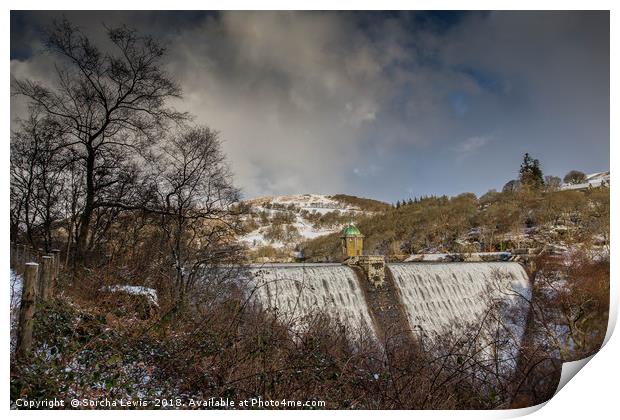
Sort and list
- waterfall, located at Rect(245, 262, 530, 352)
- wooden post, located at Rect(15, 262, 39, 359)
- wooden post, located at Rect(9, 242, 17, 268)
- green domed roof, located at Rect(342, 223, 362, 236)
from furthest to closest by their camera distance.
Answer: green domed roof, located at Rect(342, 223, 362, 236) → waterfall, located at Rect(245, 262, 530, 352) → wooden post, located at Rect(9, 242, 17, 268) → wooden post, located at Rect(15, 262, 39, 359)

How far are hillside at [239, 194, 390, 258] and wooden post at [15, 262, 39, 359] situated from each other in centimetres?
278

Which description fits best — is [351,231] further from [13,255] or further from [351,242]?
[13,255]

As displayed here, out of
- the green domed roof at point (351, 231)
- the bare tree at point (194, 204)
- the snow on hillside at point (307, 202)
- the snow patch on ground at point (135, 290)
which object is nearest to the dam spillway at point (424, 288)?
the green domed roof at point (351, 231)

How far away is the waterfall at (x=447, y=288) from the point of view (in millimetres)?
9836

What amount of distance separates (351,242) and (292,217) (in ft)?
10.9

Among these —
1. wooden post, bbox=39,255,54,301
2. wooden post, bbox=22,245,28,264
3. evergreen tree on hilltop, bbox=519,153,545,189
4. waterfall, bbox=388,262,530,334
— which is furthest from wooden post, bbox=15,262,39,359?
waterfall, bbox=388,262,530,334

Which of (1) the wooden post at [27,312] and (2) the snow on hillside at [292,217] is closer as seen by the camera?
(1) the wooden post at [27,312]

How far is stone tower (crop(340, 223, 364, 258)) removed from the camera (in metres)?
10.1

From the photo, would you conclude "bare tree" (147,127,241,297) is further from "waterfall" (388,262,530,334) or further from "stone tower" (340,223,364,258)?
"waterfall" (388,262,530,334)

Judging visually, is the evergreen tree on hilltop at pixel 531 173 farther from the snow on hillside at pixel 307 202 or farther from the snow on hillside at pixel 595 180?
the snow on hillside at pixel 307 202

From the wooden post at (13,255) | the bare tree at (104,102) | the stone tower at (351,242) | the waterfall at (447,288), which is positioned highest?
the bare tree at (104,102)

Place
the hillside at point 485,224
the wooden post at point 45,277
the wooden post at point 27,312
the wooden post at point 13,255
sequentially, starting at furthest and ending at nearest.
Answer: the hillside at point 485,224, the wooden post at point 13,255, the wooden post at point 45,277, the wooden post at point 27,312

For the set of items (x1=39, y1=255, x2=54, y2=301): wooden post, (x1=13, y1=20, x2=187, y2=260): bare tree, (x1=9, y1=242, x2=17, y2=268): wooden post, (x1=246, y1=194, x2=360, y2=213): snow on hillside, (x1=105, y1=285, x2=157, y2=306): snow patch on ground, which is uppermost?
(x1=13, y1=20, x2=187, y2=260): bare tree

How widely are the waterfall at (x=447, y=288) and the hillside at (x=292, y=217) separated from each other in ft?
9.10
